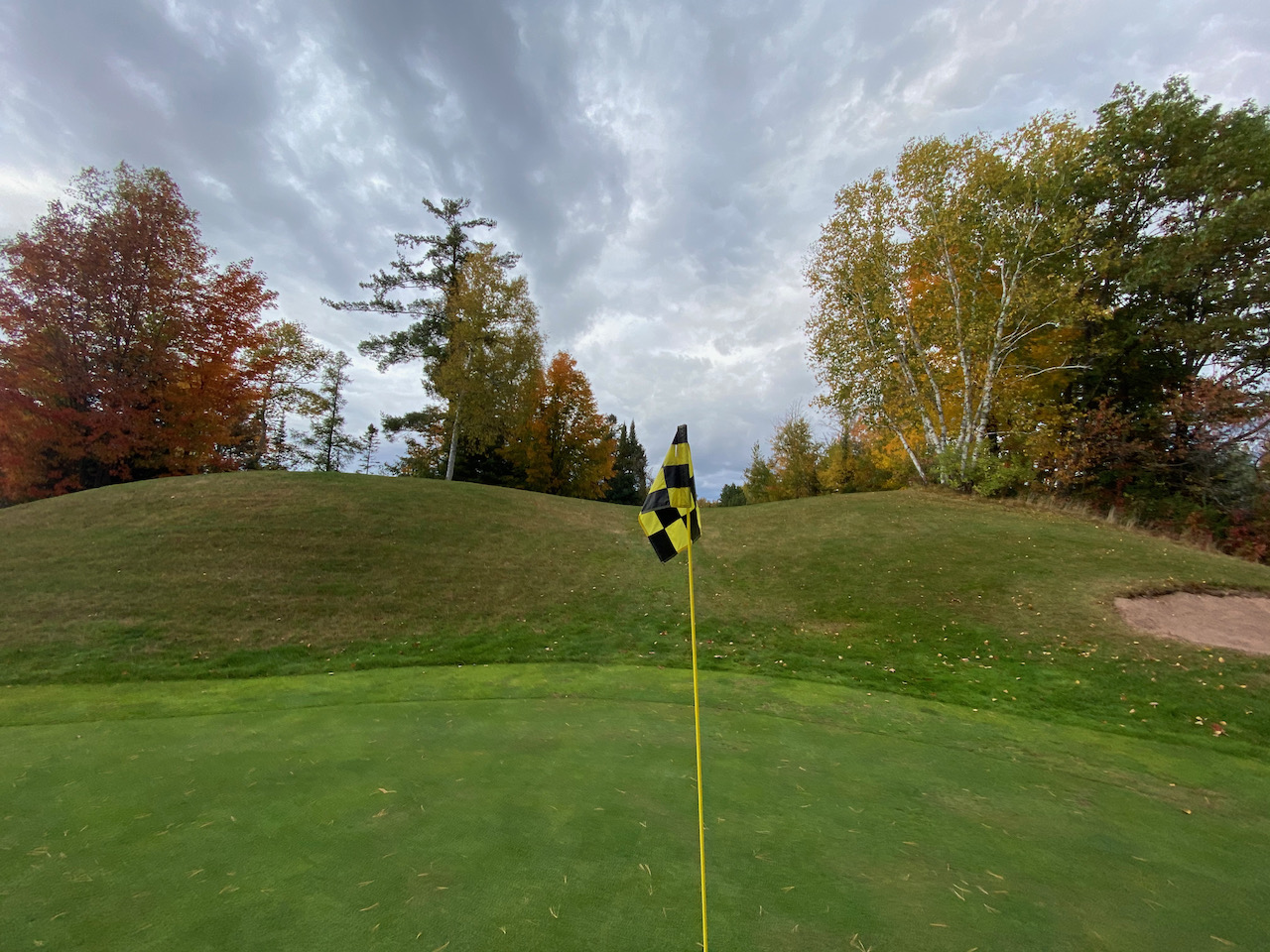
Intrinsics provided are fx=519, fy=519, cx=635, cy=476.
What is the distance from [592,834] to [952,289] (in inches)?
849

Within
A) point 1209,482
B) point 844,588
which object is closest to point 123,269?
point 844,588

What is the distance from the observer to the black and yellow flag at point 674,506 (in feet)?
11.7

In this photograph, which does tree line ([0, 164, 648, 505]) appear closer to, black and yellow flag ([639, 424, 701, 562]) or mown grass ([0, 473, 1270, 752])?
mown grass ([0, 473, 1270, 752])

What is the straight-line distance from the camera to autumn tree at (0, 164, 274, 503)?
15539 mm

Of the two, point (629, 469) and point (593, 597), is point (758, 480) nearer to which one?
point (629, 469)

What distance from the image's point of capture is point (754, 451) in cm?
4053

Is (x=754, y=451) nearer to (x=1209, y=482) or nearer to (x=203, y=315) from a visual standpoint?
(x=1209, y=482)

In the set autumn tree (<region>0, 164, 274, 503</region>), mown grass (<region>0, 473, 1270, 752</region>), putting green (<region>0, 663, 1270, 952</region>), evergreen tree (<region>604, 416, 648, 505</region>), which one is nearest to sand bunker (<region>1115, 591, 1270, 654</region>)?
mown grass (<region>0, 473, 1270, 752</region>)

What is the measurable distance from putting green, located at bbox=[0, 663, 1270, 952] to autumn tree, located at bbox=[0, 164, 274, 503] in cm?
1612

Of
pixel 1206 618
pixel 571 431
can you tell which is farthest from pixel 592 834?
pixel 571 431

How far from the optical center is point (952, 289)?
18.8 metres

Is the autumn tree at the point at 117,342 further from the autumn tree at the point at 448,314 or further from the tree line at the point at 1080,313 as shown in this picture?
the tree line at the point at 1080,313

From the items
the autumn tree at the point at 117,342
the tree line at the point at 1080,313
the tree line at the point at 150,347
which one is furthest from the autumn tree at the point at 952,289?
the autumn tree at the point at 117,342

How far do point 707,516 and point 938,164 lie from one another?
14917 mm
